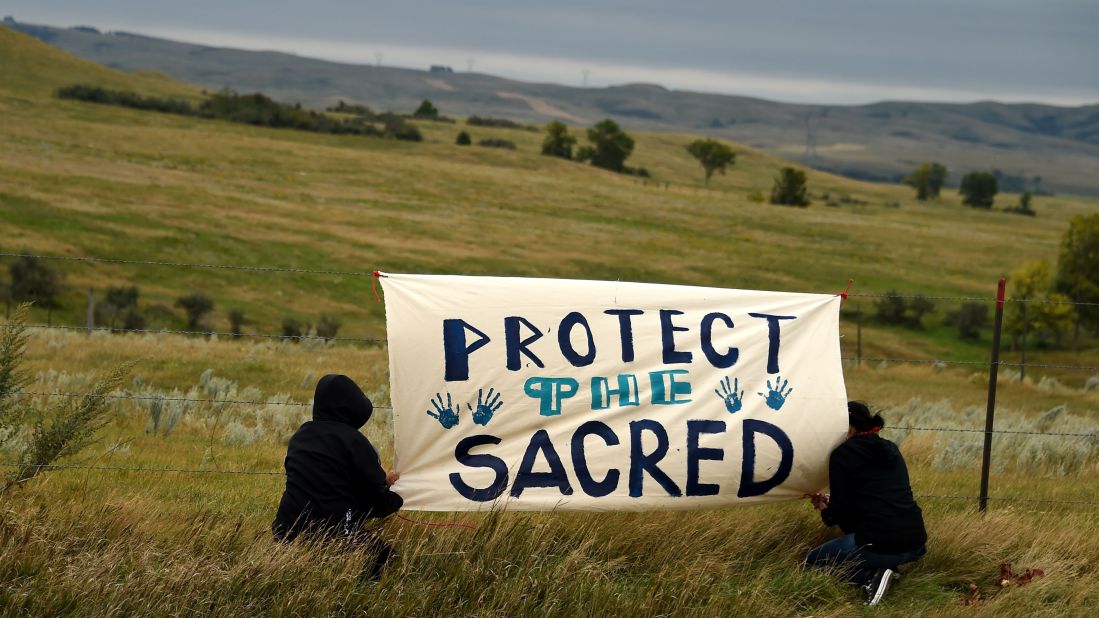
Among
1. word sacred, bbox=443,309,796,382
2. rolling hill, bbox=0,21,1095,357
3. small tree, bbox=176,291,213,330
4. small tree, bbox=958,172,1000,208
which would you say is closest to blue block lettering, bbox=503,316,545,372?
word sacred, bbox=443,309,796,382

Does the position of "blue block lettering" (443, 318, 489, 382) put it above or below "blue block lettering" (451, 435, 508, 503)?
above

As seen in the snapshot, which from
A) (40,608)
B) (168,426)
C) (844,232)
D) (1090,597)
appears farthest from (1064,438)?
(844,232)

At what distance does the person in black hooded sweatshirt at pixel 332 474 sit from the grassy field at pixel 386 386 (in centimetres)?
22

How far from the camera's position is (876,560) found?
258 inches

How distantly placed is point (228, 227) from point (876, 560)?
169 ft

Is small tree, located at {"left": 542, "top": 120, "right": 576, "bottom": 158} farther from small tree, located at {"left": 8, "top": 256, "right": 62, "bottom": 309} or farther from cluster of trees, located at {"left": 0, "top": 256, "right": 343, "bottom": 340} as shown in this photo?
small tree, located at {"left": 8, "top": 256, "right": 62, "bottom": 309}

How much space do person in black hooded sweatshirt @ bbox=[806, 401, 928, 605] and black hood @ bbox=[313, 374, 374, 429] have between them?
2.91m

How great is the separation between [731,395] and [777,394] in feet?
1.03

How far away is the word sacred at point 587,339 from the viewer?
6.88 metres

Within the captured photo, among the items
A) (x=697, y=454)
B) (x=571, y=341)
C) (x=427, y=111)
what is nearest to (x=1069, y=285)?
(x=697, y=454)

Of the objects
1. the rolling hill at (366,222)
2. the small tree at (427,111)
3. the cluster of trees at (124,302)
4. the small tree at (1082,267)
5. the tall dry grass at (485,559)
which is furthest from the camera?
the small tree at (427,111)

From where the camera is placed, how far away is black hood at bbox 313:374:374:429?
601 cm

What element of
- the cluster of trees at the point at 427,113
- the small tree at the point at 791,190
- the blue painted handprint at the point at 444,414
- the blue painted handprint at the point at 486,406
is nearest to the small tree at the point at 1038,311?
the blue painted handprint at the point at 486,406

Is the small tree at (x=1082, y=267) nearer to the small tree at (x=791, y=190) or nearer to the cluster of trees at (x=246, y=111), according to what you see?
the small tree at (x=791, y=190)
